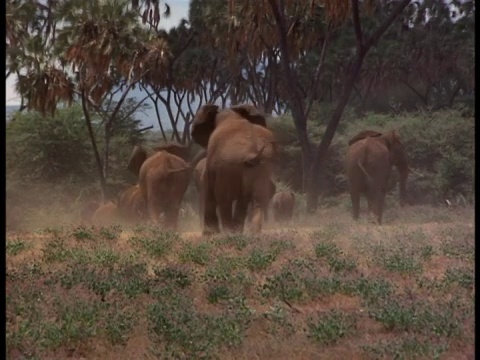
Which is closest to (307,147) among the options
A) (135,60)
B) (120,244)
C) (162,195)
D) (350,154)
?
(350,154)

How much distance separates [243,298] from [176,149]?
25.5 feet

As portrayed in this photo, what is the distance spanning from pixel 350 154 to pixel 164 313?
31.5ft

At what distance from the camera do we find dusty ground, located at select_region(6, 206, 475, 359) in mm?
4449

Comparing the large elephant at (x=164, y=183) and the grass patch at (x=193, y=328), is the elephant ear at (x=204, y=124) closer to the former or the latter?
the large elephant at (x=164, y=183)

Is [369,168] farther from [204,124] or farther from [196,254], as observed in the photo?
[196,254]

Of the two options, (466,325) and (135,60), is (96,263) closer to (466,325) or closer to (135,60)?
(466,325)

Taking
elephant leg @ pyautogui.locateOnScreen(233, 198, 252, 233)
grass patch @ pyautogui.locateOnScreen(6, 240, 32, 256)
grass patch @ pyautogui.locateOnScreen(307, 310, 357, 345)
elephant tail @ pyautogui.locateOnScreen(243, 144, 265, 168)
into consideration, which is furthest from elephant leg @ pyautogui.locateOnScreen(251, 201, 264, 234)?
grass patch @ pyautogui.locateOnScreen(307, 310, 357, 345)

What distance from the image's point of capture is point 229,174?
27.8ft

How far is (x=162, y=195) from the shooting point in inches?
462

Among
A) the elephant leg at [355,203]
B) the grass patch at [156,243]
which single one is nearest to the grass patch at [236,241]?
the grass patch at [156,243]

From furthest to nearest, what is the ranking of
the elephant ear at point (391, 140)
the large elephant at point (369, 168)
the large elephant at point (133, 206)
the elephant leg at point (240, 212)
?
the elephant ear at point (391, 140), the large elephant at point (369, 168), the large elephant at point (133, 206), the elephant leg at point (240, 212)

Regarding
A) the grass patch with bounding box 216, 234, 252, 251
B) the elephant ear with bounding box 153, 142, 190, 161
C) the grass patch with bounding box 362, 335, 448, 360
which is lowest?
the grass patch with bounding box 362, 335, 448, 360

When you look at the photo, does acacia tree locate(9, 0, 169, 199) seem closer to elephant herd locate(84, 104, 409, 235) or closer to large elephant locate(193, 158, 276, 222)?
elephant herd locate(84, 104, 409, 235)

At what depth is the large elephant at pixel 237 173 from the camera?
8383 mm
